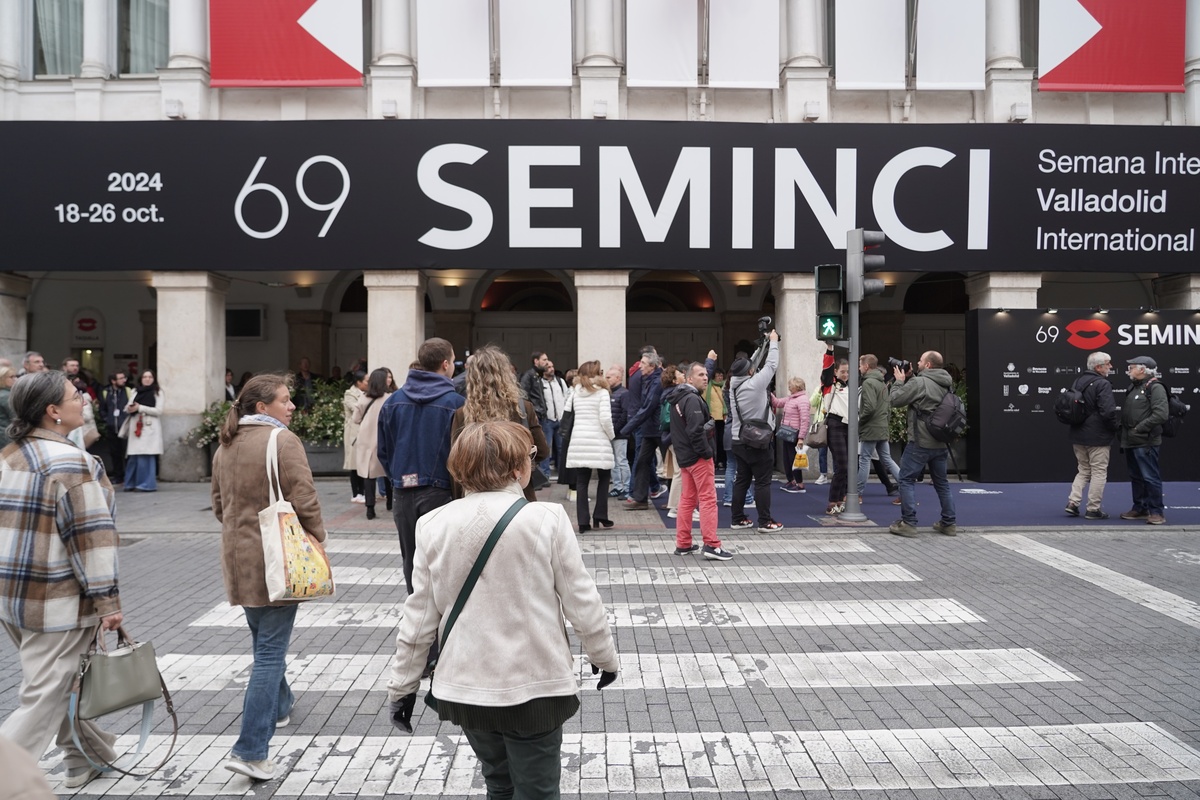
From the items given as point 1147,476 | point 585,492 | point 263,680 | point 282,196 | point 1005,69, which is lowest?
point 263,680

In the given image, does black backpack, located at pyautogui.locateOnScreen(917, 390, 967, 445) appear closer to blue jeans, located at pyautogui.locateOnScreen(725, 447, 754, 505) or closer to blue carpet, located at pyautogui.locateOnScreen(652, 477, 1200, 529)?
blue carpet, located at pyautogui.locateOnScreen(652, 477, 1200, 529)

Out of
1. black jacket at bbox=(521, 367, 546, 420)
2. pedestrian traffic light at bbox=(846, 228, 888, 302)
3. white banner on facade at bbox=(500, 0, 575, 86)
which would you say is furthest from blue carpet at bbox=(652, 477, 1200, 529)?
white banner on facade at bbox=(500, 0, 575, 86)

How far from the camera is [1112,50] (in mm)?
15695

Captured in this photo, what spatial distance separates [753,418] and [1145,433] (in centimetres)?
495

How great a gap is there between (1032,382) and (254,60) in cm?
1482

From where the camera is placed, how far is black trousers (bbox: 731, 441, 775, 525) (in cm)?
963

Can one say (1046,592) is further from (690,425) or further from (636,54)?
(636,54)

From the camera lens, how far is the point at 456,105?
15.8m

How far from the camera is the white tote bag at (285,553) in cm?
383

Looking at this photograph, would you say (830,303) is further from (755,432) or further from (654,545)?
(654,545)

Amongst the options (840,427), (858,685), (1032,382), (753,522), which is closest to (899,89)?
(1032,382)

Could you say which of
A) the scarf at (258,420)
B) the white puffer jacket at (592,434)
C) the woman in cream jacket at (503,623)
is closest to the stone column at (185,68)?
the white puffer jacket at (592,434)

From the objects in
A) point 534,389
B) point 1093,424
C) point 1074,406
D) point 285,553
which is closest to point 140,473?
point 534,389

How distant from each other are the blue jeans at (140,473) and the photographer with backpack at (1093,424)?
542 inches
